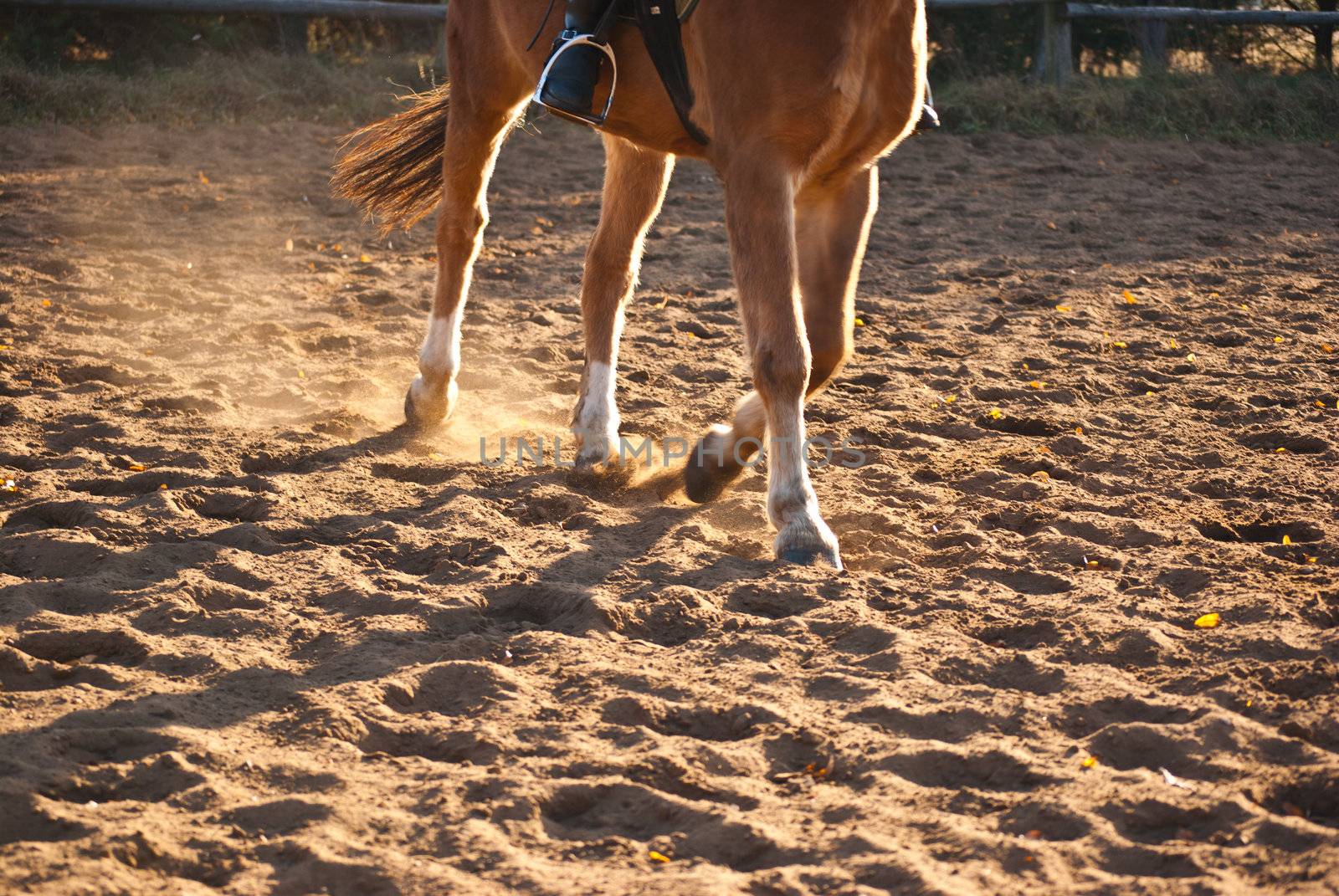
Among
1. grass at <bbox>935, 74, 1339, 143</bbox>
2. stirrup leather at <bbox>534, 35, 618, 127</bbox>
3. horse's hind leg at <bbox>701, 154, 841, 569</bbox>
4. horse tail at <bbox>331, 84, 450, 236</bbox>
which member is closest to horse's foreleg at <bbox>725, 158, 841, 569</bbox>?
horse's hind leg at <bbox>701, 154, 841, 569</bbox>

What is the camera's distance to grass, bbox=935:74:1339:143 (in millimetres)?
11297

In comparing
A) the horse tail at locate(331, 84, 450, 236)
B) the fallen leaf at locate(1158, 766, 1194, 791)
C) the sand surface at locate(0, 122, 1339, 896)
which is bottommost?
the fallen leaf at locate(1158, 766, 1194, 791)

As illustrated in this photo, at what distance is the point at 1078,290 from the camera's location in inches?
277

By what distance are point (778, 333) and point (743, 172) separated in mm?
465

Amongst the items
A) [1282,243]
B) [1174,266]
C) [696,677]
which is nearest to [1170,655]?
[696,677]

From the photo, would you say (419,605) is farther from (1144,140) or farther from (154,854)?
(1144,140)

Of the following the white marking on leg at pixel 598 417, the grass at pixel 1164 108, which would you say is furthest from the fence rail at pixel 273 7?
the white marking on leg at pixel 598 417

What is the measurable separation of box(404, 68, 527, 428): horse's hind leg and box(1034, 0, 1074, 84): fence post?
9018 millimetres

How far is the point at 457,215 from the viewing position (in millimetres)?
5012

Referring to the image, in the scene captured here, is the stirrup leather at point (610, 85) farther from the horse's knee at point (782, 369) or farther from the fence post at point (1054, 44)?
the fence post at point (1054, 44)

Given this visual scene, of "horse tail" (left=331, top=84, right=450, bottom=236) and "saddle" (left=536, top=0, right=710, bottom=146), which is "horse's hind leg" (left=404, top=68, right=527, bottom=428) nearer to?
"horse tail" (left=331, top=84, right=450, bottom=236)

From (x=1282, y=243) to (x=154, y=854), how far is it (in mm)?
7768

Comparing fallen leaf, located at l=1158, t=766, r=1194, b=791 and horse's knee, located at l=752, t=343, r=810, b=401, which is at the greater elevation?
horse's knee, located at l=752, t=343, r=810, b=401

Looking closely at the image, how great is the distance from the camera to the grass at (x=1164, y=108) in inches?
445
